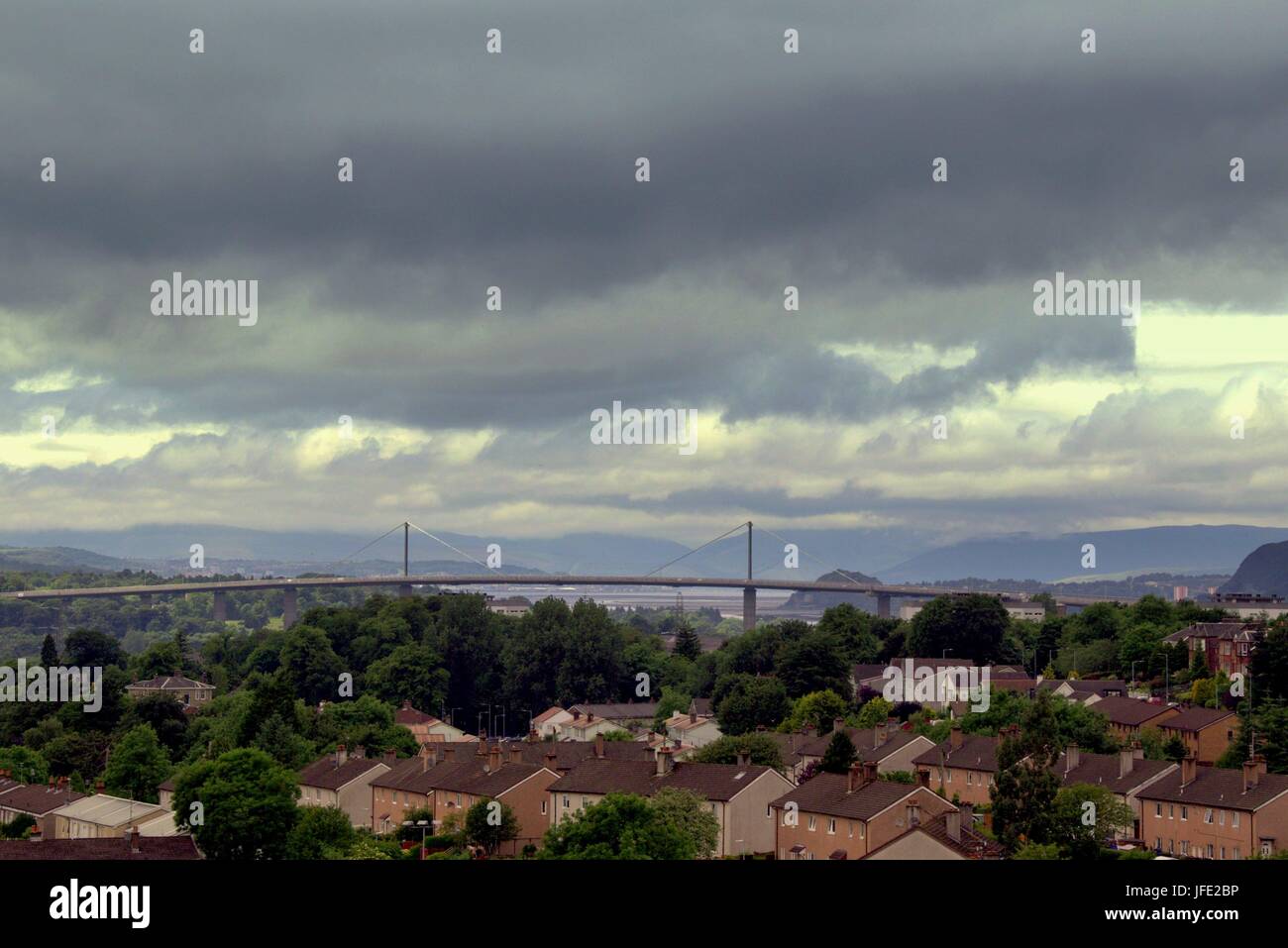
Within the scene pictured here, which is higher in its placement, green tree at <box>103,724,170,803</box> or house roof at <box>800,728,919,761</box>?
house roof at <box>800,728,919,761</box>

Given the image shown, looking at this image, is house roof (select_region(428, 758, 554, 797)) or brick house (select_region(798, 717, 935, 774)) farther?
brick house (select_region(798, 717, 935, 774))

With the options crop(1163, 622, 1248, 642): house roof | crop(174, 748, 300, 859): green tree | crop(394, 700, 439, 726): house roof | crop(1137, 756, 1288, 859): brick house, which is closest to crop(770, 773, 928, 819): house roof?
crop(1137, 756, 1288, 859): brick house

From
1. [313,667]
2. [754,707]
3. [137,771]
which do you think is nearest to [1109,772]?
[754,707]

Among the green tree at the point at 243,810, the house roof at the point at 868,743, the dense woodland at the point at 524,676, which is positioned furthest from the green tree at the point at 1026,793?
the green tree at the point at 243,810

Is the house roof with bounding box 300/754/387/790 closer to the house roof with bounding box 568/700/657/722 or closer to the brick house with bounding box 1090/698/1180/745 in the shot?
the house roof with bounding box 568/700/657/722

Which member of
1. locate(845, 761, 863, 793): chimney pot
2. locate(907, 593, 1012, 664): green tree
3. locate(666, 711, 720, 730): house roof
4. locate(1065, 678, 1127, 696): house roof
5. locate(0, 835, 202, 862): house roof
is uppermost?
locate(907, 593, 1012, 664): green tree

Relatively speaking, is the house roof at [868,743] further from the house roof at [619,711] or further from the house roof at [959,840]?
the house roof at [619,711]

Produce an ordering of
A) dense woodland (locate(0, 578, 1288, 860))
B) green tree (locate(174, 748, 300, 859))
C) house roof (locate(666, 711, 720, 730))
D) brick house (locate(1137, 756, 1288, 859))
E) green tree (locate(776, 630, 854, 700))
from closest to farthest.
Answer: brick house (locate(1137, 756, 1288, 859))
green tree (locate(174, 748, 300, 859))
dense woodland (locate(0, 578, 1288, 860))
house roof (locate(666, 711, 720, 730))
green tree (locate(776, 630, 854, 700))

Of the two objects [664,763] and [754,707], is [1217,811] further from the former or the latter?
[754,707]
